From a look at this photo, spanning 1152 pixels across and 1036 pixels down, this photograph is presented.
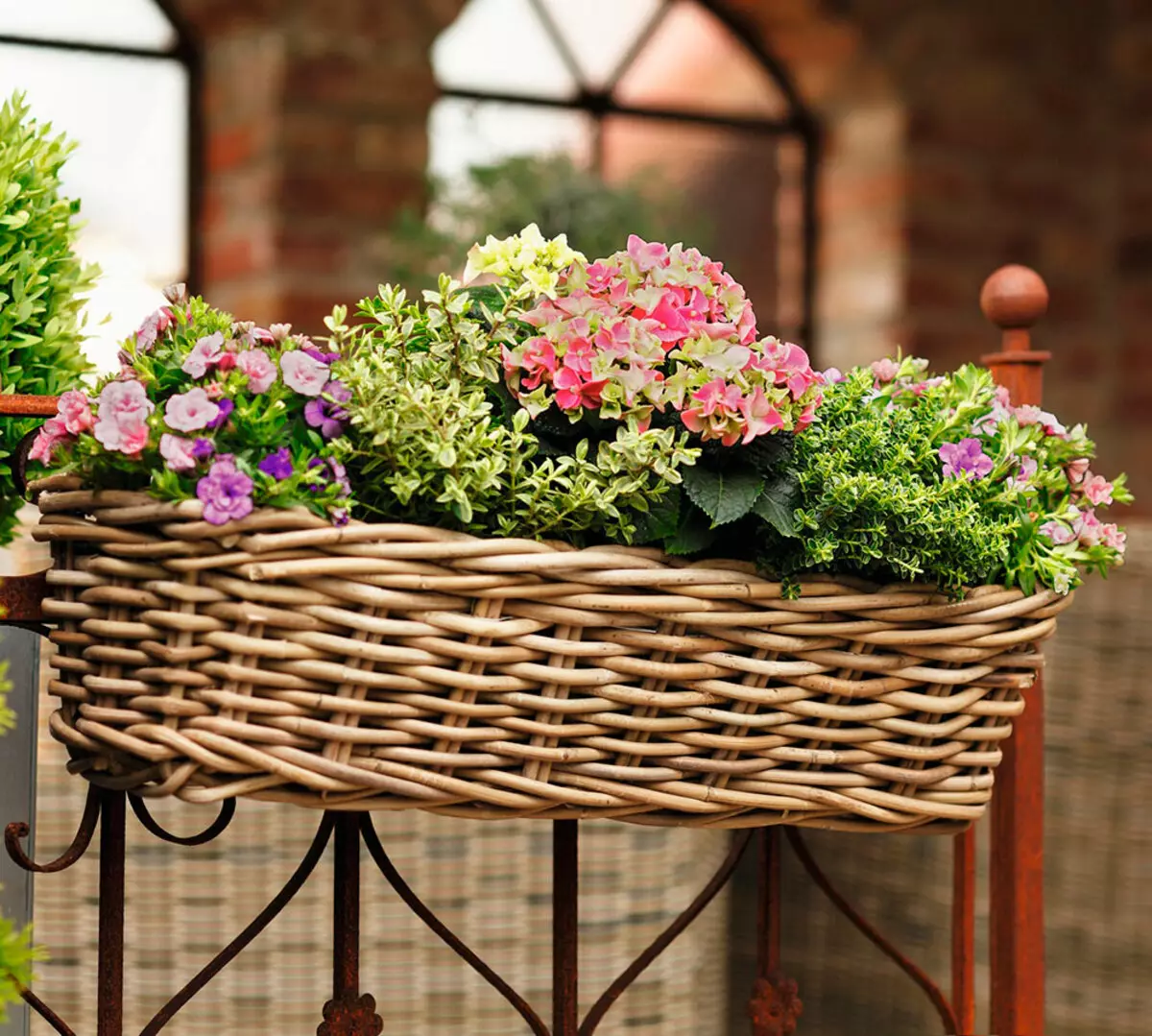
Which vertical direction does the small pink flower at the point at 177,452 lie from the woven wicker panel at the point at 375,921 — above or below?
above

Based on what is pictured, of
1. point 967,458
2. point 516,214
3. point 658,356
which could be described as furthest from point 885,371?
point 516,214

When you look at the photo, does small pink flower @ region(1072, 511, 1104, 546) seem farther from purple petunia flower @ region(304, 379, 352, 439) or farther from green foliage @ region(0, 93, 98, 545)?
green foliage @ region(0, 93, 98, 545)

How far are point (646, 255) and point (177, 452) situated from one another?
243 mm

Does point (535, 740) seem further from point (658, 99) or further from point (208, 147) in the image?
point (658, 99)

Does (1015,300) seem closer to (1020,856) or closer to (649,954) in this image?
(1020,856)

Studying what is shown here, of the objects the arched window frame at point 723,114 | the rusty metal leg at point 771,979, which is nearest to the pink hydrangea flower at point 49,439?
the rusty metal leg at point 771,979

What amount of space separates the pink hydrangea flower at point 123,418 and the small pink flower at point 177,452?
16 mm

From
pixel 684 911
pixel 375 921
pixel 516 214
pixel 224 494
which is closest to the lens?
pixel 224 494

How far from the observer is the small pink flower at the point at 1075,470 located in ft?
2.58

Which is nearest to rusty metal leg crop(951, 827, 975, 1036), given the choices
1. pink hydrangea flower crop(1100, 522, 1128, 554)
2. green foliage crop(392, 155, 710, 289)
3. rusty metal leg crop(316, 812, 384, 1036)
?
pink hydrangea flower crop(1100, 522, 1128, 554)

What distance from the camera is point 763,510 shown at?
2.18 ft

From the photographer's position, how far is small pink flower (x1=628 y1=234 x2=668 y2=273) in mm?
691

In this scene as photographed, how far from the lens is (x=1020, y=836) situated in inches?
38.0

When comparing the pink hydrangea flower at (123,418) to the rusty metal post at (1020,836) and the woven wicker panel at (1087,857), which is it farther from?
the woven wicker panel at (1087,857)
